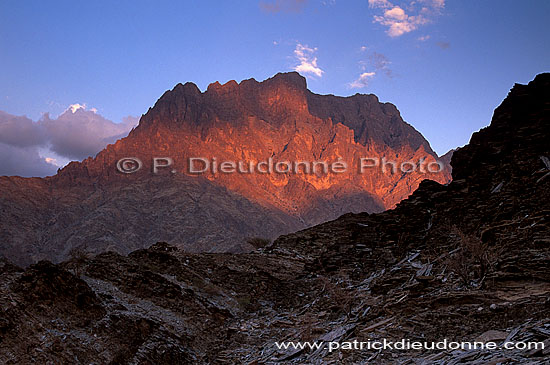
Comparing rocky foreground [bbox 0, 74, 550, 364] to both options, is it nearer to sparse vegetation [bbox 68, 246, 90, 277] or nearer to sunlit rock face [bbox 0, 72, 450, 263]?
sparse vegetation [bbox 68, 246, 90, 277]

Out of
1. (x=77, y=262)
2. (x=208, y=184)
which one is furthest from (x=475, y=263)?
(x=208, y=184)

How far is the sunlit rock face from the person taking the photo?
382 feet

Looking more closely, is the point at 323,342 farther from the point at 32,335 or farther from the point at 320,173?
the point at 320,173

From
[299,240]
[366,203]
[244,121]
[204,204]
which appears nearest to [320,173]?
[366,203]

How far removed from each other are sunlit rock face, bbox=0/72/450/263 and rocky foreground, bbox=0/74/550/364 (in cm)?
7357

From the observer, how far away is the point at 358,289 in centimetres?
1592

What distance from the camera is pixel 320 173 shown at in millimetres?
181500

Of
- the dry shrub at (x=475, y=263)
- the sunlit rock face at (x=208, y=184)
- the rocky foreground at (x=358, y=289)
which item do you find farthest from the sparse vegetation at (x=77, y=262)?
the sunlit rock face at (x=208, y=184)

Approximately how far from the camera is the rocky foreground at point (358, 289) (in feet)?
31.1

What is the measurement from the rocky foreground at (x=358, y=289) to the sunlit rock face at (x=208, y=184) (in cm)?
7357

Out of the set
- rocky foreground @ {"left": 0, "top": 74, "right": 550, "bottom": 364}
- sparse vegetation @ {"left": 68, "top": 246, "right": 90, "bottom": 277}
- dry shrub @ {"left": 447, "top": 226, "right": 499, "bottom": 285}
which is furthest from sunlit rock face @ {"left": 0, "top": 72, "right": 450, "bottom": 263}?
dry shrub @ {"left": 447, "top": 226, "right": 499, "bottom": 285}

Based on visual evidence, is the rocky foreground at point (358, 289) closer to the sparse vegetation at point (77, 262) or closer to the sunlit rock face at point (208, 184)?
the sparse vegetation at point (77, 262)

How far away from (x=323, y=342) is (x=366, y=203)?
163508mm

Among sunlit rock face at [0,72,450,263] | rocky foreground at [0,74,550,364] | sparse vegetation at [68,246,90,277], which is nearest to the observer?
rocky foreground at [0,74,550,364]
